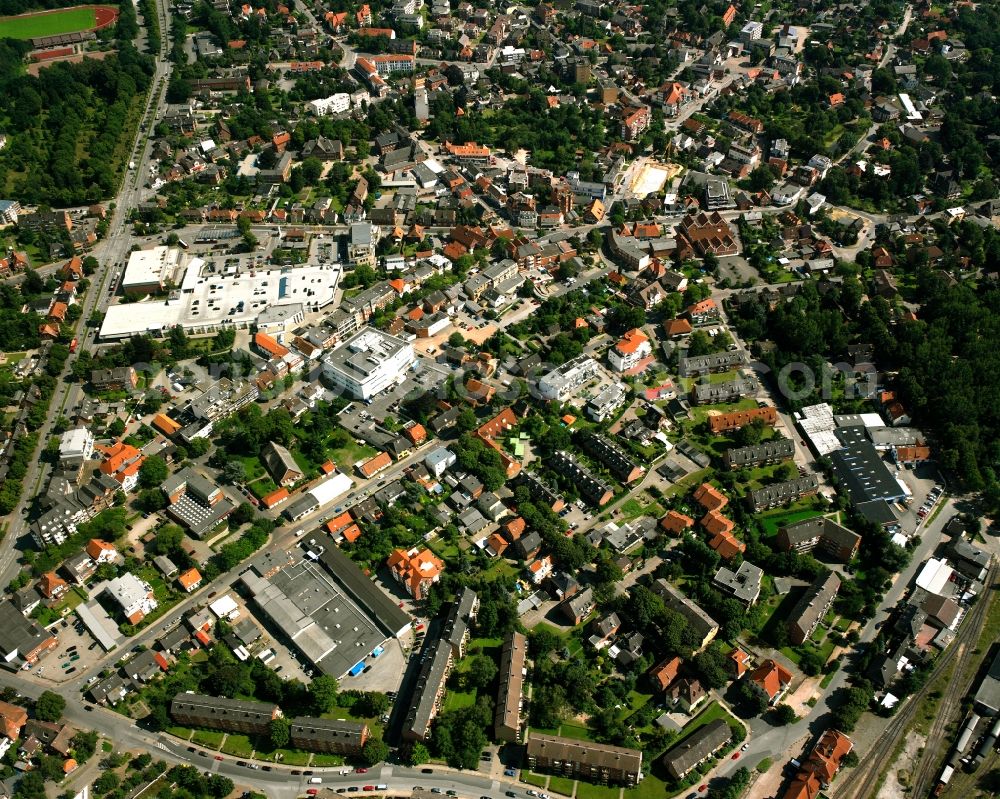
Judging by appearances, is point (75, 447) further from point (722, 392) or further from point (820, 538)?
point (820, 538)

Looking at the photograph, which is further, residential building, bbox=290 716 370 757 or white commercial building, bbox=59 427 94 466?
white commercial building, bbox=59 427 94 466

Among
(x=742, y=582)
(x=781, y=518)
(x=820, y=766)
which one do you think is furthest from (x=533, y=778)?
(x=781, y=518)

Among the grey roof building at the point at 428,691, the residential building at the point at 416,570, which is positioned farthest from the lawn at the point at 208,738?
the residential building at the point at 416,570

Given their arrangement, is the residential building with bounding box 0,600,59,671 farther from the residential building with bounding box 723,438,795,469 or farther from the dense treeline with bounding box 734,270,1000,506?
the dense treeline with bounding box 734,270,1000,506

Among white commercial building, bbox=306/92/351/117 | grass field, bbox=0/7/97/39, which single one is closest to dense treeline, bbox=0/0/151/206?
grass field, bbox=0/7/97/39

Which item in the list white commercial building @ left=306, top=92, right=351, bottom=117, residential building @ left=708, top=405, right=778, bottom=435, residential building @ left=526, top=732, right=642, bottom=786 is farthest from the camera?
white commercial building @ left=306, top=92, right=351, bottom=117

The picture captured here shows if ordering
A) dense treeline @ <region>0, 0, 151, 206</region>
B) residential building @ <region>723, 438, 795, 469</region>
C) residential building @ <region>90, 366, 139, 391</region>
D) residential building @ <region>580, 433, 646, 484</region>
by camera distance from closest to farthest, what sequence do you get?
residential building @ <region>580, 433, 646, 484</region> → residential building @ <region>723, 438, 795, 469</region> → residential building @ <region>90, 366, 139, 391</region> → dense treeline @ <region>0, 0, 151, 206</region>

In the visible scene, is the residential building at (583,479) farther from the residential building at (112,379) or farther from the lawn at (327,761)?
the residential building at (112,379)

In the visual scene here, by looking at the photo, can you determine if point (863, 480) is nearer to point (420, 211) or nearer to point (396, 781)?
point (396, 781)
